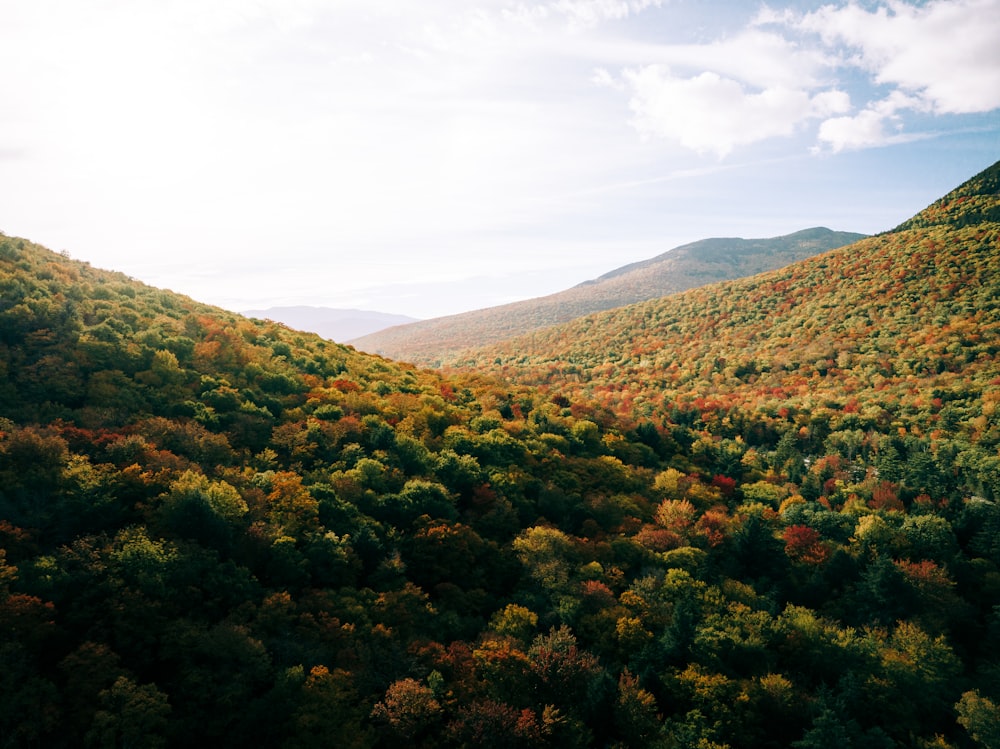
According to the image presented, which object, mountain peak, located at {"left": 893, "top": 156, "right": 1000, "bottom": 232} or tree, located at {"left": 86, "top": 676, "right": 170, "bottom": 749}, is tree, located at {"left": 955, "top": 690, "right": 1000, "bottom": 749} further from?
mountain peak, located at {"left": 893, "top": 156, "right": 1000, "bottom": 232}

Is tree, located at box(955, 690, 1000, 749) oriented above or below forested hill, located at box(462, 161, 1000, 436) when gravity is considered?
below

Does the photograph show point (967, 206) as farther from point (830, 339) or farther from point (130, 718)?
point (130, 718)

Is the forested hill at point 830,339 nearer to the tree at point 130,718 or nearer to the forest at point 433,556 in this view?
the forest at point 433,556

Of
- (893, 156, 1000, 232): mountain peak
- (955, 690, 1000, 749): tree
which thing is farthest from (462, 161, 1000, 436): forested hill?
(955, 690, 1000, 749): tree

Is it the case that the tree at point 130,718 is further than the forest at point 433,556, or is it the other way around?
the forest at point 433,556

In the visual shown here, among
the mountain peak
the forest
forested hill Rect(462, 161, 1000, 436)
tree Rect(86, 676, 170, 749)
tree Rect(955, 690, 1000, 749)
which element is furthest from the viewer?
the mountain peak

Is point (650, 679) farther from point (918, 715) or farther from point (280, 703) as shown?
point (280, 703)

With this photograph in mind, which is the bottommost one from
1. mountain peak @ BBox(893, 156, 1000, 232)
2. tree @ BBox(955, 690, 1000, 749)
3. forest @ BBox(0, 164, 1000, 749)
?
tree @ BBox(955, 690, 1000, 749)

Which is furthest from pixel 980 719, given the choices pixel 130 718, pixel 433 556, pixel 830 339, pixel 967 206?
pixel 967 206

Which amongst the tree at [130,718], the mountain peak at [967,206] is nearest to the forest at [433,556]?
the tree at [130,718]
